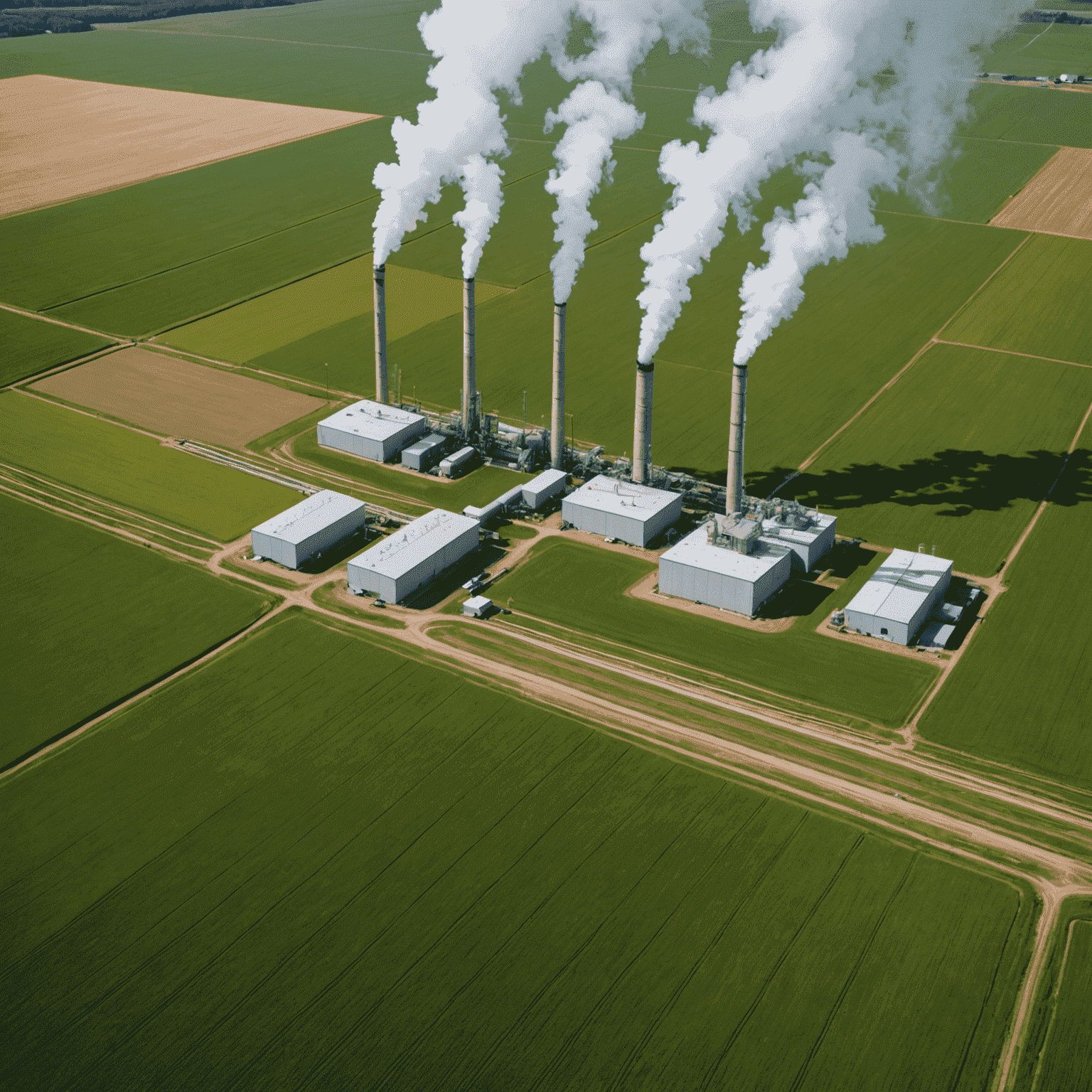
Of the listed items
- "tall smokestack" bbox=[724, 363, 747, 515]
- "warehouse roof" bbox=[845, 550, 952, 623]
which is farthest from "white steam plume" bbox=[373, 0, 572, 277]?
"warehouse roof" bbox=[845, 550, 952, 623]

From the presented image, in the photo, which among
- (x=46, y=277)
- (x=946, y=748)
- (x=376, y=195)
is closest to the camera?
(x=946, y=748)

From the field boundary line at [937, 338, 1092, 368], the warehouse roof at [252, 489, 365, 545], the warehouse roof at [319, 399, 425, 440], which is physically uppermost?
the field boundary line at [937, 338, 1092, 368]

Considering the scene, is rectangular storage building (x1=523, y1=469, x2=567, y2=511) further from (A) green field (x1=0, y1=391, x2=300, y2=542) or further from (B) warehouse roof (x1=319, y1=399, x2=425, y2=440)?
(A) green field (x1=0, y1=391, x2=300, y2=542)

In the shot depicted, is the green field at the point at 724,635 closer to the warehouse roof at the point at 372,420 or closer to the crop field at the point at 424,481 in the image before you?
the crop field at the point at 424,481

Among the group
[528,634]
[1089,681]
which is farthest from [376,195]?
[1089,681]

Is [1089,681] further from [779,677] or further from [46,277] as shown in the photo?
[46,277]

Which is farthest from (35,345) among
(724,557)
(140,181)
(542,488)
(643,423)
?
(724,557)
